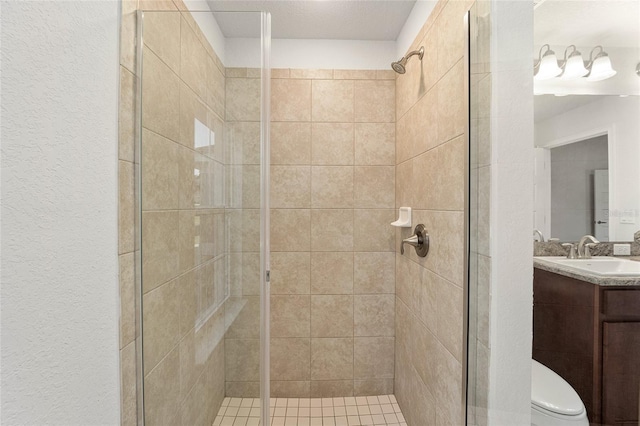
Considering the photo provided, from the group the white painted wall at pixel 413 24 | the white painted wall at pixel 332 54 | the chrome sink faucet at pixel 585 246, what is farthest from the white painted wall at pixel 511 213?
the white painted wall at pixel 332 54

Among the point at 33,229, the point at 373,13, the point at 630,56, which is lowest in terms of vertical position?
the point at 33,229

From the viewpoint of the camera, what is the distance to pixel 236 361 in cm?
121

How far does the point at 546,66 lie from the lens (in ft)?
2.79

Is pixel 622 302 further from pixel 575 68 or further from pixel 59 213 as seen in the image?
pixel 59 213

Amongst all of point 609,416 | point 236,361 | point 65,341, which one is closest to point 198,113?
point 65,341

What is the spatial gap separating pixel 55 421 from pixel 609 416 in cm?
131

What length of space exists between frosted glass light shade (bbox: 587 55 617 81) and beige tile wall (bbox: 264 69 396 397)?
4.99 ft

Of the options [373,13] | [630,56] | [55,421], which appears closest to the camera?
[630,56]

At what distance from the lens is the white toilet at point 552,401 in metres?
0.82

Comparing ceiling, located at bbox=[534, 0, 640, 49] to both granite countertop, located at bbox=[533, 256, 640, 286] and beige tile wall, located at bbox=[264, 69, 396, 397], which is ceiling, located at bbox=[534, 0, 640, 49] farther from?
beige tile wall, located at bbox=[264, 69, 396, 397]

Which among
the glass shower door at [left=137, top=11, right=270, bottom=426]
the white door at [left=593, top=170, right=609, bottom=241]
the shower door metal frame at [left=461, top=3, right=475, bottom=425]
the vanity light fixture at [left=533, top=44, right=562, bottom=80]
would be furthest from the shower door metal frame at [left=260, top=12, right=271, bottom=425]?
the white door at [left=593, top=170, right=609, bottom=241]

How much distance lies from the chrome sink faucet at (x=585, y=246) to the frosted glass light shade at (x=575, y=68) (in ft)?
1.23

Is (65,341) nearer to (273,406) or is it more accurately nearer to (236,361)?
(236,361)

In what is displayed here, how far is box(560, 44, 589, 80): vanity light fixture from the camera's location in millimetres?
755
